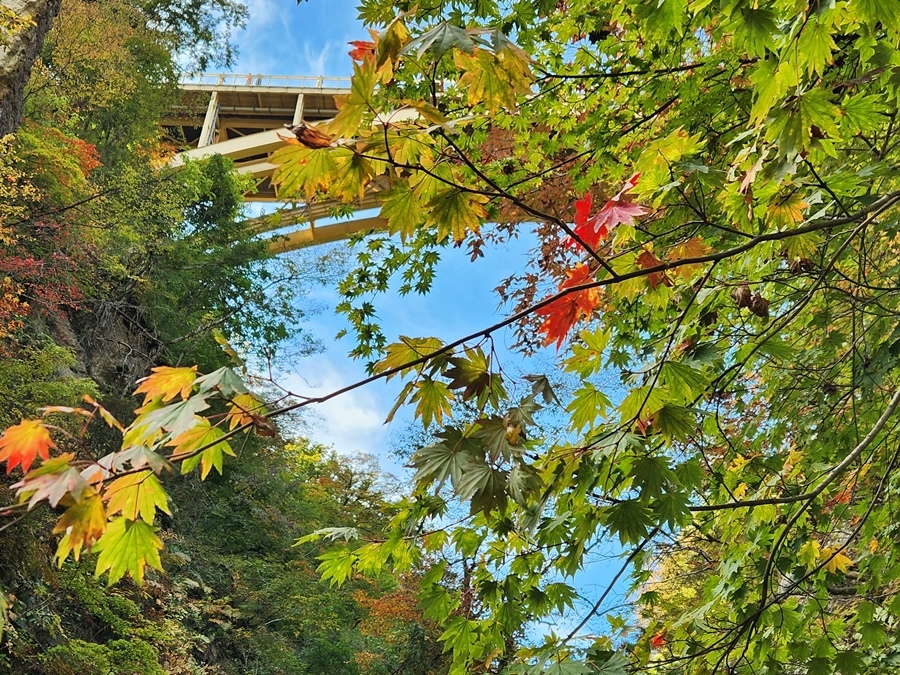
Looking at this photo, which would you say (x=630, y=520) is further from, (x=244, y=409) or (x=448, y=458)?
(x=244, y=409)

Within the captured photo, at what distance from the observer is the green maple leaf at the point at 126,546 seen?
0.78 m

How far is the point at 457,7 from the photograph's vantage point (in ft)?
6.46

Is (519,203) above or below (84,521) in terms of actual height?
above

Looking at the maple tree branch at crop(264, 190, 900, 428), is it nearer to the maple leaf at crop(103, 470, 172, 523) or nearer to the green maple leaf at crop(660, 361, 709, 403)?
the maple leaf at crop(103, 470, 172, 523)

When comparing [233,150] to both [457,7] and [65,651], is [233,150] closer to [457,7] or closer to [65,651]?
[65,651]

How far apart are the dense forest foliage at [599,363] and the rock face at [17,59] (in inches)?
9.1

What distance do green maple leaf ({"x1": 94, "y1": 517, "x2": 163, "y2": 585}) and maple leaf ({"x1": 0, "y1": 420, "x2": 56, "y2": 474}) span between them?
13 cm

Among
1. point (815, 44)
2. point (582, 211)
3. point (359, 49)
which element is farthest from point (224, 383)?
point (815, 44)

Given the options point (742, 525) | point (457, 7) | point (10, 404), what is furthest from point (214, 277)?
point (742, 525)

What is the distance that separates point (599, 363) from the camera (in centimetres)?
123

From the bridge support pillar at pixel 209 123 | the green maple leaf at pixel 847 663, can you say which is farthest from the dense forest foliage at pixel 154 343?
the green maple leaf at pixel 847 663

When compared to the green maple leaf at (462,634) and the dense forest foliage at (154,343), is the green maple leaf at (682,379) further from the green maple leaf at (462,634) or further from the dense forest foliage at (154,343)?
the dense forest foliage at (154,343)

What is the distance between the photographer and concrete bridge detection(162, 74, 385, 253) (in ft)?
35.8

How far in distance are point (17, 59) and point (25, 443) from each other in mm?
6816
